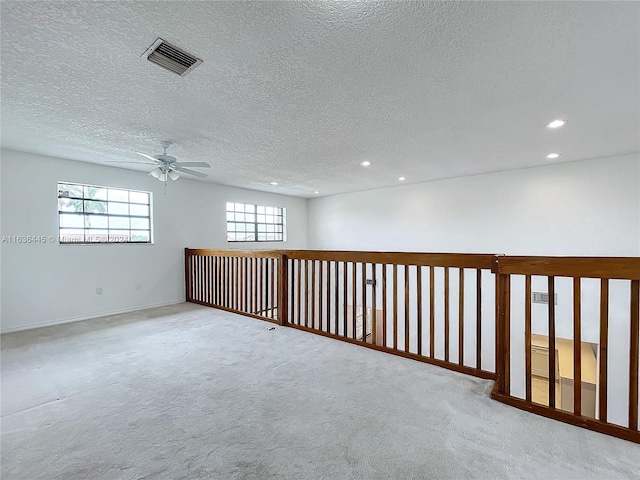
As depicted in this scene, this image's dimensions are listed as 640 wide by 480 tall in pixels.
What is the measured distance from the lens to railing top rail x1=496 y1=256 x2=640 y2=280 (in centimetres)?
170

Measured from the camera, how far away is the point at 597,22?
1.71 meters

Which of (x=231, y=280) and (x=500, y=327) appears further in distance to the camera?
(x=231, y=280)

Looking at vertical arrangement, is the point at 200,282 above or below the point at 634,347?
below

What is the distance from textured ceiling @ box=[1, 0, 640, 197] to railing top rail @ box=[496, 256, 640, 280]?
1.38 m

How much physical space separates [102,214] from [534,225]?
730 centimetres

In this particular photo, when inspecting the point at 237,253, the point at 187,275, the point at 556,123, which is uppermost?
the point at 556,123

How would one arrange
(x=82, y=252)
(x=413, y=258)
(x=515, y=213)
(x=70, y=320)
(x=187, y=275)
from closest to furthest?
(x=413, y=258) → (x=70, y=320) → (x=82, y=252) → (x=515, y=213) → (x=187, y=275)

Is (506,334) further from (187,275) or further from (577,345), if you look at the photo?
(187,275)

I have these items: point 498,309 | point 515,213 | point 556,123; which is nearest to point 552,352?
point 498,309

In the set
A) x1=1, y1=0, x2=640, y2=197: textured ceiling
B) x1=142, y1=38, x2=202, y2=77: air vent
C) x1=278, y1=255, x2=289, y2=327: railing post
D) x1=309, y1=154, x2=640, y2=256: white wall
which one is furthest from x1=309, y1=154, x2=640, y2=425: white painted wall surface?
x1=142, y1=38, x2=202, y2=77: air vent

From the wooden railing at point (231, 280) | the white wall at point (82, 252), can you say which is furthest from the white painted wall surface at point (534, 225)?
the white wall at point (82, 252)

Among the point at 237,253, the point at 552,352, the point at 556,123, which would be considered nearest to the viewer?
the point at 552,352

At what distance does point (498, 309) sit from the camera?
219 cm

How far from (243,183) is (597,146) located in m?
5.89
